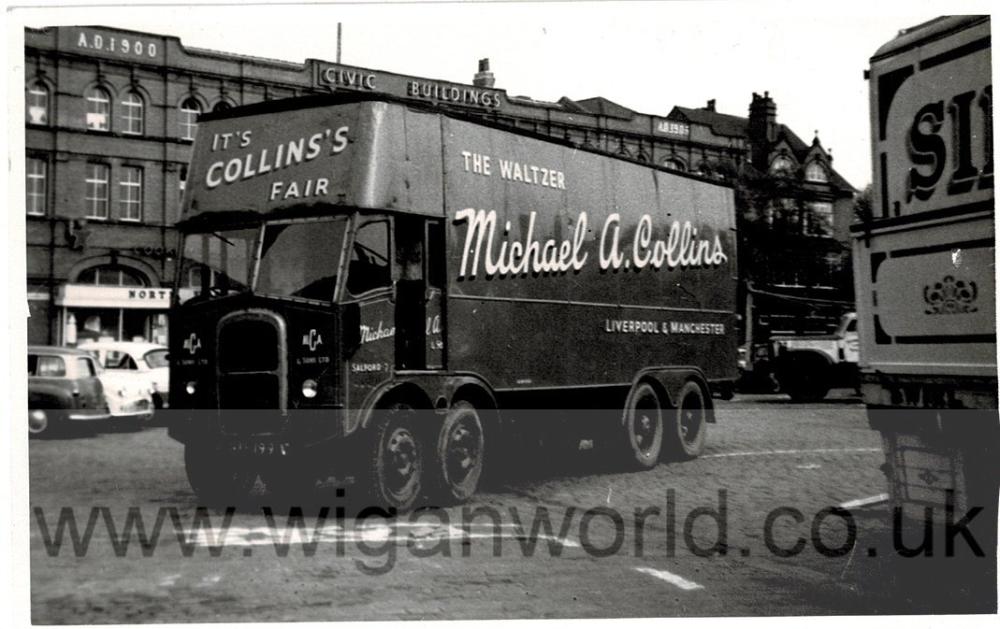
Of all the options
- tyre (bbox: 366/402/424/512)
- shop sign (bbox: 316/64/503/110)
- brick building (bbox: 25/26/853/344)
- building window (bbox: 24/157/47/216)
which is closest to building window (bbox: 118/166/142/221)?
brick building (bbox: 25/26/853/344)

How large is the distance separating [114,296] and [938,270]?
4.67 metres

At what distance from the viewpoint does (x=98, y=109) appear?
6324mm

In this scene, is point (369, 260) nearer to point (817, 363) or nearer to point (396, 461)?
point (396, 461)

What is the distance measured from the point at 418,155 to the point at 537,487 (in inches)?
88.8

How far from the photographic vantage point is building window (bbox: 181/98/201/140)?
268 inches

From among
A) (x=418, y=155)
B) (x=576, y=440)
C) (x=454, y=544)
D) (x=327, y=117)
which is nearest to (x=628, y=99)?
(x=418, y=155)

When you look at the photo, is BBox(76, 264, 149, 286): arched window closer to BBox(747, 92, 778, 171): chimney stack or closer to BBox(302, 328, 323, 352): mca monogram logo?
BBox(302, 328, 323, 352): mca monogram logo

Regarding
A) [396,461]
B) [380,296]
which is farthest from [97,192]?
[396,461]

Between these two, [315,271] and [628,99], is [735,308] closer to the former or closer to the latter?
[628,99]

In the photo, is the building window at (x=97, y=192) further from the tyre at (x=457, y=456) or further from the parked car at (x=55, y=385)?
the tyre at (x=457, y=456)

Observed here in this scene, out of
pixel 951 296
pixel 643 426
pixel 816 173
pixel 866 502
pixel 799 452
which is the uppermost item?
pixel 816 173

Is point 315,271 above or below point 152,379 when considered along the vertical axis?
above

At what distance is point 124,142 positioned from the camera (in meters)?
6.56

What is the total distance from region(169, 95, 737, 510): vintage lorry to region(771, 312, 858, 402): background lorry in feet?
4.38
